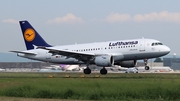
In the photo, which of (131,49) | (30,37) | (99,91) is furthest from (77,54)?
(99,91)

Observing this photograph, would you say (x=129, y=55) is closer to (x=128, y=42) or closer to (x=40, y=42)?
(x=128, y=42)

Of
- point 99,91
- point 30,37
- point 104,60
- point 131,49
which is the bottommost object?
point 99,91

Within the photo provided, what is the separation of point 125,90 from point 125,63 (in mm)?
34250

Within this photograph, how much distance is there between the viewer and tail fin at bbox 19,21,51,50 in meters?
68.6

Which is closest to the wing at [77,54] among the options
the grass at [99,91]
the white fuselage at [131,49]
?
the white fuselage at [131,49]

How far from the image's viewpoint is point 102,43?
61.8 metres

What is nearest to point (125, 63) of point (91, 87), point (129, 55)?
point (129, 55)

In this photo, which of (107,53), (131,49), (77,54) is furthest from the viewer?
(107,53)

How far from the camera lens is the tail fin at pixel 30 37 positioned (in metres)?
68.6

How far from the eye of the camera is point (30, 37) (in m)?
69.0

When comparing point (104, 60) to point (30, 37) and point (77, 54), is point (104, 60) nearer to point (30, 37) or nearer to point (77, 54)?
point (77, 54)

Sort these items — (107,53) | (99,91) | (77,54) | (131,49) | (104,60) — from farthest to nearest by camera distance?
(107,53), (77,54), (131,49), (104,60), (99,91)

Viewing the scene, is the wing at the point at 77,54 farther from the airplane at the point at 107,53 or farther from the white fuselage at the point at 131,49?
the white fuselage at the point at 131,49

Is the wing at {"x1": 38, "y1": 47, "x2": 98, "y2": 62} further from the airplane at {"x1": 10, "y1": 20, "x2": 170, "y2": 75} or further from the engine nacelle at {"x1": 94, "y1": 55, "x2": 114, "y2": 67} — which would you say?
the engine nacelle at {"x1": 94, "y1": 55, "x2": 114, "y2": 67}
